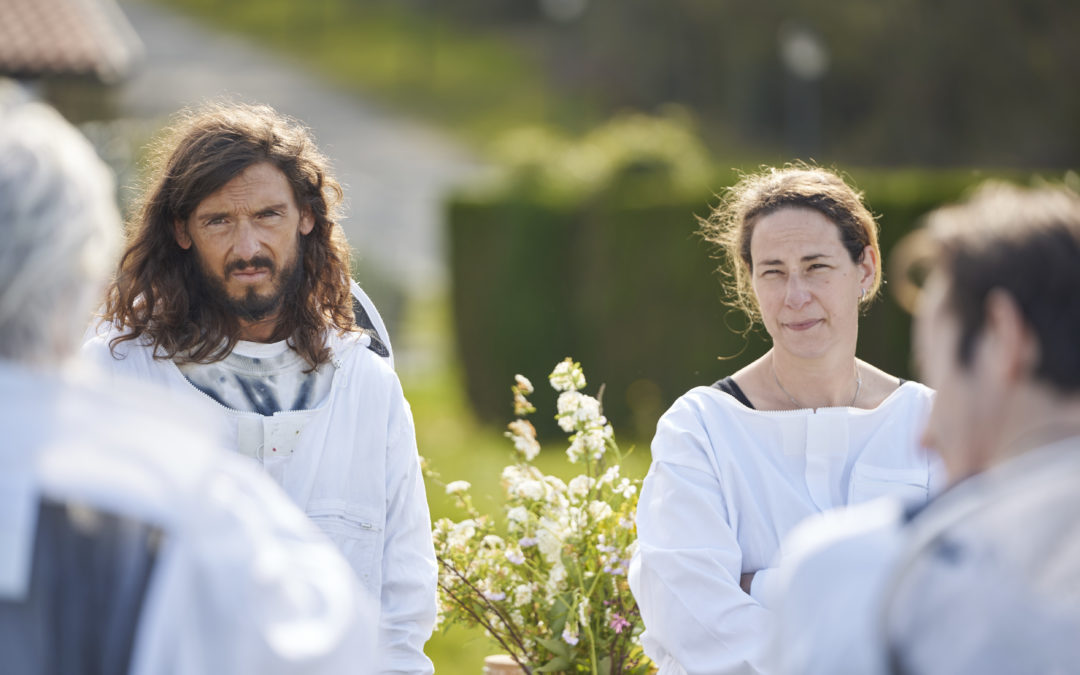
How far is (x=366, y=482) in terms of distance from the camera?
3.18 meters

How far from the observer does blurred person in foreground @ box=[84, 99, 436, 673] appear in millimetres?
3133

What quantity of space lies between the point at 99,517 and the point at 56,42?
42.9ft

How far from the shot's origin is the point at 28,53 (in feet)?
43.3

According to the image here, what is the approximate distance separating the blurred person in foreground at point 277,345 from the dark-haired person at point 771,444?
611 mm

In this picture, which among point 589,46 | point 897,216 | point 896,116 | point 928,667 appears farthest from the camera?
point 589,46

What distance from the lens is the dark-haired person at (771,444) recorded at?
302 centimetres

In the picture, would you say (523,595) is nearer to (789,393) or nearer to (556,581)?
(556,581)

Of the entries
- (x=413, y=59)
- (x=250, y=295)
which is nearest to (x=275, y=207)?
(x=250, y=295)

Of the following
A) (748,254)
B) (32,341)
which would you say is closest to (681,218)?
(748,254)

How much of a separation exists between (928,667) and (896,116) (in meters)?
31.1

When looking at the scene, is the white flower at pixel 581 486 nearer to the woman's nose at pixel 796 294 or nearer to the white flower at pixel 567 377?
the white flower at pixel 567 377

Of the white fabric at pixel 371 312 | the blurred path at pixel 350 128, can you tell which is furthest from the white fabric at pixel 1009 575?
the blurred path at pixel 350 128

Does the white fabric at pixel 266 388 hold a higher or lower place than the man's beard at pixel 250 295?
lower

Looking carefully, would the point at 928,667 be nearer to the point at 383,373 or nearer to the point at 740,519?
the point at 740,519
